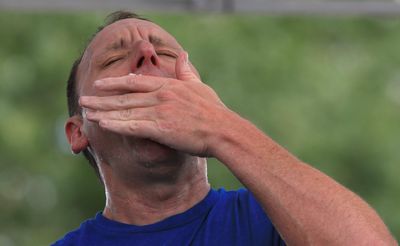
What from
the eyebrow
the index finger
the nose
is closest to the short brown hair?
the eyebrow

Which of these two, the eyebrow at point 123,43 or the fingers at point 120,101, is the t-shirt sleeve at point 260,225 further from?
the eyebrow at point 123,43

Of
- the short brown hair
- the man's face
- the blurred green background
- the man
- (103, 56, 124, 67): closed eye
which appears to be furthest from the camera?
the blurred green background

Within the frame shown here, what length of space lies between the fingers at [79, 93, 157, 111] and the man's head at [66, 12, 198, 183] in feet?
0.66

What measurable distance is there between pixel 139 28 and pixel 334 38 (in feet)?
17.9

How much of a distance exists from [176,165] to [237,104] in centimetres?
458

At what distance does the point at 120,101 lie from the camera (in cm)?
229

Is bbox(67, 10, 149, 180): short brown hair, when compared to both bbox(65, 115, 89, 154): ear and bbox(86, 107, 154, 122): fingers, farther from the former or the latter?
bbox(86, 107, 154, 122): fingers

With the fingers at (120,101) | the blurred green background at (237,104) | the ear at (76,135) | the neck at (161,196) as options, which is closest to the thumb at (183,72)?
the fingers at (120,101)

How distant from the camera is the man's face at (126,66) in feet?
8.18

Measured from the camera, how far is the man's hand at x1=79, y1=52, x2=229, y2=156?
2.26 metres

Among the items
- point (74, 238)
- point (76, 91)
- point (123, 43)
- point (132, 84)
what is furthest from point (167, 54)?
point (74, 238)

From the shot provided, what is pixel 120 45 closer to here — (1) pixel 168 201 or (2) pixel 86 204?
(1) pixel 168 201

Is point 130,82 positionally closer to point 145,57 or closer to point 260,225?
point 145,57

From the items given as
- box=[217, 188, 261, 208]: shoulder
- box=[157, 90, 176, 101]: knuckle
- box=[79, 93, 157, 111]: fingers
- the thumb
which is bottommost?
box=[217, 188, 261, 208]: shoulder
